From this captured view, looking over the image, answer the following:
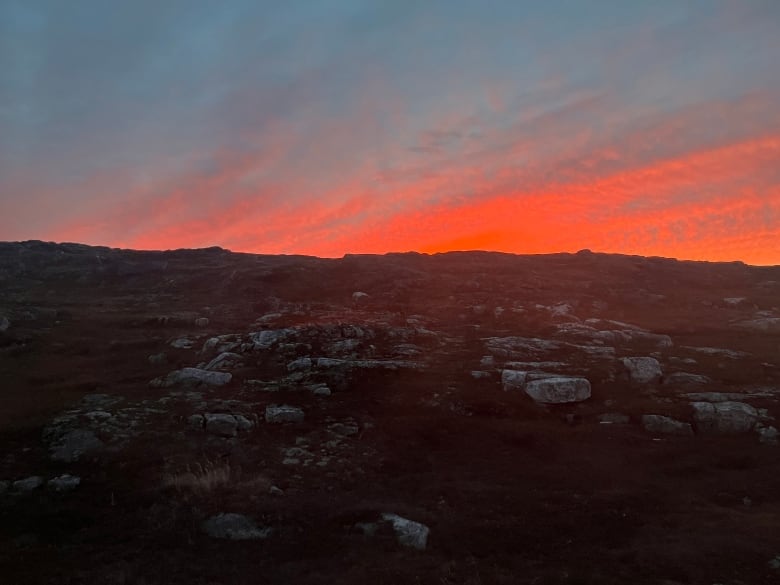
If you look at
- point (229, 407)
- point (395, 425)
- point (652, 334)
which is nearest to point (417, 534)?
point (395, 425)

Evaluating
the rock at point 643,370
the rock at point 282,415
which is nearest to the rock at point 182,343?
the rock at point 282,415

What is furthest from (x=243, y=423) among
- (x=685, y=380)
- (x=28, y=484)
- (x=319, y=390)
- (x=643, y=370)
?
(x=685, y=380)

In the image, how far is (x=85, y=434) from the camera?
102 ft

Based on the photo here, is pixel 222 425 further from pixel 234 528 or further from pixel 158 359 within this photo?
pixel 158 359

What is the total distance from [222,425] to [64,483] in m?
9.28

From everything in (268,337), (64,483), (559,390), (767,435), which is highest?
(268,337)

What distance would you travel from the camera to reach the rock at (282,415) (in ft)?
115

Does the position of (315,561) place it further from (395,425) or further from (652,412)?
(652,412)

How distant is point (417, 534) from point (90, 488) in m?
15.8

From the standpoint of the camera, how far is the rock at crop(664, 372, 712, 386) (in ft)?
141

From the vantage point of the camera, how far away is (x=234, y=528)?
21594mm

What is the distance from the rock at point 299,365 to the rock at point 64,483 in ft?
67.9

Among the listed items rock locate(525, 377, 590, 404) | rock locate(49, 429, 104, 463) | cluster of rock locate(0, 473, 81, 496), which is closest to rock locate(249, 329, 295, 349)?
rock locate(49, 429, 104, 463)

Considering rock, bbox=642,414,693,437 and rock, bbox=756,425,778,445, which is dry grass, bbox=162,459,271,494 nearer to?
rock, bbox=642,414,693,437
